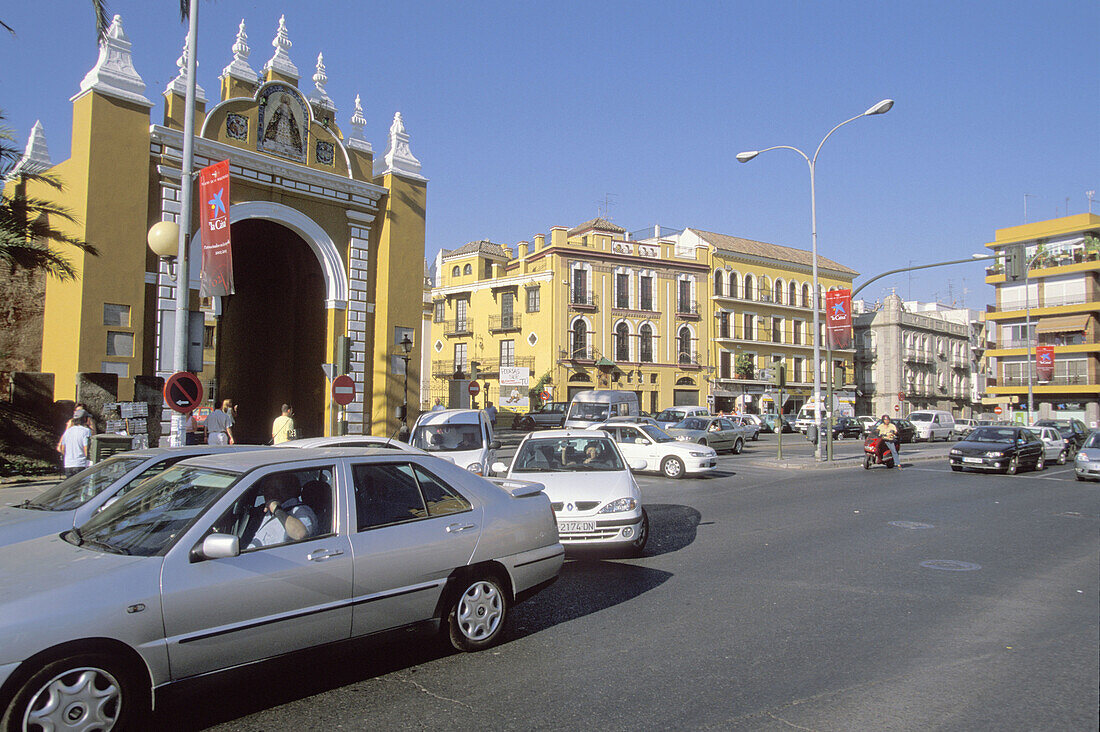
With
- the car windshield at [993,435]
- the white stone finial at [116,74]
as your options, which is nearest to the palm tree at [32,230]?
the white stone finial at [116,74]

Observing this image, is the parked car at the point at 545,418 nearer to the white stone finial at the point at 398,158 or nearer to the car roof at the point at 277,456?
the white stone finial at the point at 398,158

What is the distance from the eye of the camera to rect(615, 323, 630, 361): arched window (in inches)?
2036

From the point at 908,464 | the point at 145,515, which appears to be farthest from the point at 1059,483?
the point at 145,515

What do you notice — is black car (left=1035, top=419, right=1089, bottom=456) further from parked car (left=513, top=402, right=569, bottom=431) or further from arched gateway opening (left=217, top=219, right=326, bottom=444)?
arched gateway opening (left=217, top=219, right=326, bottom=444)

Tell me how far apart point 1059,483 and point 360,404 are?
63.2 feet

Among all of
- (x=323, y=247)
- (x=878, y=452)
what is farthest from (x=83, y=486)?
(x=878, y=452)

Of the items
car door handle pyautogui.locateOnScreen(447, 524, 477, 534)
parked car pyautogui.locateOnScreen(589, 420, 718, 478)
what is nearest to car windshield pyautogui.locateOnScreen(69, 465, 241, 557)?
car door handle pyautogui.locateOnScreen(447, 524, 477, 534)

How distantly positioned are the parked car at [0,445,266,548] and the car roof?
0.77m

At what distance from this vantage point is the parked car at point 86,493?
5457 mm

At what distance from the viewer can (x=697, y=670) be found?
16.1ft

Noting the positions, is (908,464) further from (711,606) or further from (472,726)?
(472,726)

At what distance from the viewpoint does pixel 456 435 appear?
1449 centimetres

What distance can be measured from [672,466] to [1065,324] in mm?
52102

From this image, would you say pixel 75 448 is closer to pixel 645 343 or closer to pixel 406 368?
pixel 406 368
